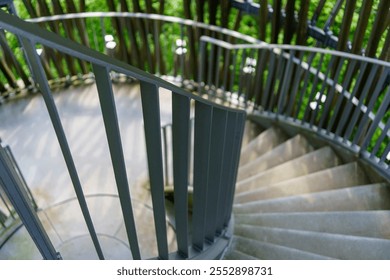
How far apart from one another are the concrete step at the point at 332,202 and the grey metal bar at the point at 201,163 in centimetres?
119

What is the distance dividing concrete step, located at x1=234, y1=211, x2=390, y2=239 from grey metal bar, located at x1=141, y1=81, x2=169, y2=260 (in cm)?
155

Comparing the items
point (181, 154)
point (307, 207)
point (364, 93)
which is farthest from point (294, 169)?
point (181, 154)

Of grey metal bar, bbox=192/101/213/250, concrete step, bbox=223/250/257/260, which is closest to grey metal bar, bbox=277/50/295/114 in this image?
concrete step, bbox=223/250/257/260

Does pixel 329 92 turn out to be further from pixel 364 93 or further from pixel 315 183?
pixel 315 183

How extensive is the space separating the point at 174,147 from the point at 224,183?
85 centimetres

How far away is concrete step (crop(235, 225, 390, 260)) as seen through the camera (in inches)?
113

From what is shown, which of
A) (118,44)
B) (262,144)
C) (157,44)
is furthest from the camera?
(118,44)

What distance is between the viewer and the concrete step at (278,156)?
4137 millimetres

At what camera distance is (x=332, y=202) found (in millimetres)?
3463

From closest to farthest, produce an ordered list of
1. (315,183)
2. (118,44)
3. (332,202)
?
(332,202) → (315,183) → (118,44)

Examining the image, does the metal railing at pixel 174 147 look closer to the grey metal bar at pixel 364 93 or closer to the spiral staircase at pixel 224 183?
the spiral staircase at pixel 224 183

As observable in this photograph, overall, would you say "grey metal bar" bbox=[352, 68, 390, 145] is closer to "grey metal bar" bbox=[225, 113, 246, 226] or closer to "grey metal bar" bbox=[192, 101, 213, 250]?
"grey metal bar" bbox=[225, 113, 246, 226]
